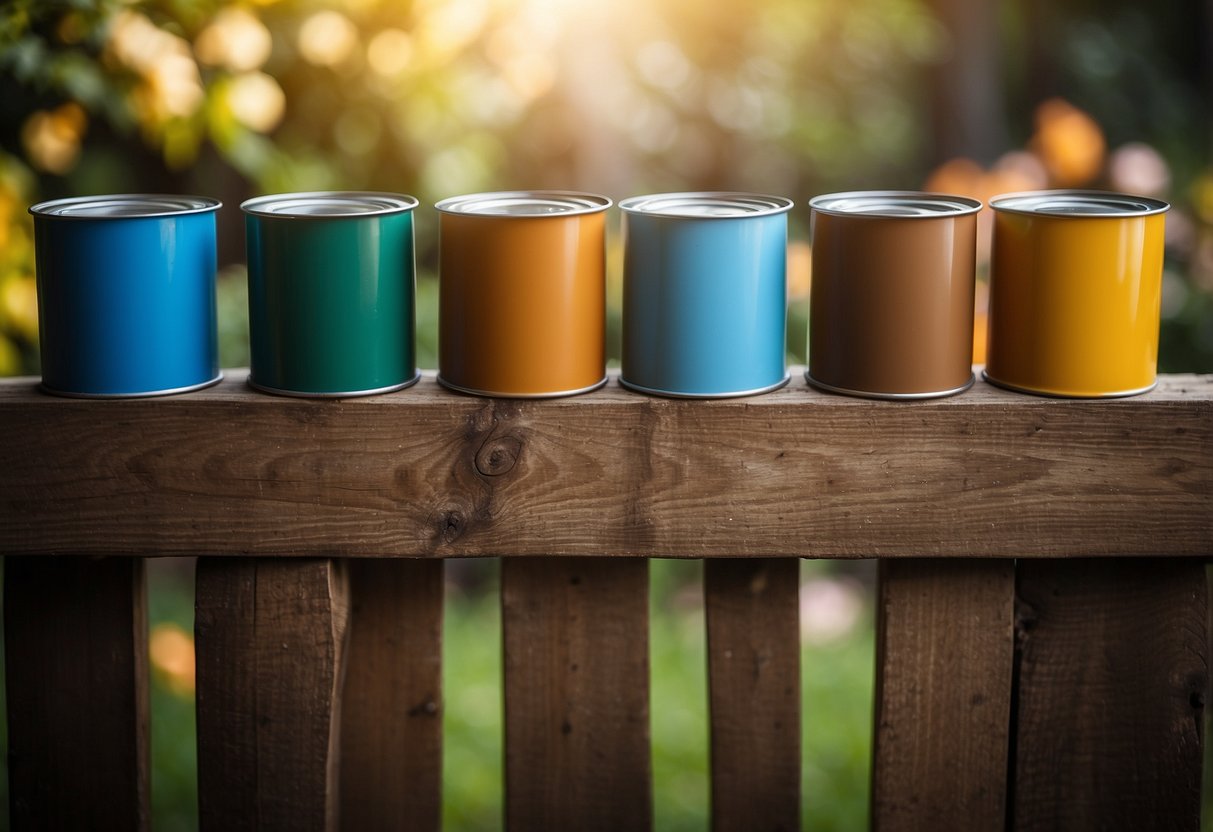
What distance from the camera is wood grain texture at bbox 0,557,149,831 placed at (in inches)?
49.3

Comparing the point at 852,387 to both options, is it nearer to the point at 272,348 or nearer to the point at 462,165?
the point at 272,348

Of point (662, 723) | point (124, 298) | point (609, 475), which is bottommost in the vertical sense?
point (662, 723)

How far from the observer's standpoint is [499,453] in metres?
1.17

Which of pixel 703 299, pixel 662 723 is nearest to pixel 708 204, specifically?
pixel 703 299

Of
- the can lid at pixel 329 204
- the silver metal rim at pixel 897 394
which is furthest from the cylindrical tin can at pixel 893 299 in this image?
the can lid at pixel 329 204

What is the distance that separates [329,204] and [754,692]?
692 millimetres

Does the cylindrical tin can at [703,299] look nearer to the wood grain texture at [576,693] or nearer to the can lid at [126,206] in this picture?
the wood grain texture at [576,693]

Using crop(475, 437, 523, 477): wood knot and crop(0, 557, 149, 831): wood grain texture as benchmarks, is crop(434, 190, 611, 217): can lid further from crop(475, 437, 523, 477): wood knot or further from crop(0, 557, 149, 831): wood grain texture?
crop(0, 557, 149, 831): wood grain texture

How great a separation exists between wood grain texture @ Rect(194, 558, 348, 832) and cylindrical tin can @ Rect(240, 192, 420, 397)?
0.20 meters

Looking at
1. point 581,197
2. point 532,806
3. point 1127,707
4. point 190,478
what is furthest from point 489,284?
point 1127,707

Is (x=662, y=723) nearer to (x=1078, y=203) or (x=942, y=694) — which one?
(x=942, y=694)

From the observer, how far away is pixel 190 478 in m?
1.17

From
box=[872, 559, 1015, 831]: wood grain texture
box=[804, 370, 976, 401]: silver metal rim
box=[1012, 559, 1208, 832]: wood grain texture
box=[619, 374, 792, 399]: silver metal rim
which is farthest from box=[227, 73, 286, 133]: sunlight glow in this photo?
box=[1012, 559, 1208, 832]: wood grain texture

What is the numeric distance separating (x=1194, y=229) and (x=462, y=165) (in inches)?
81.3
